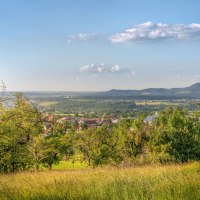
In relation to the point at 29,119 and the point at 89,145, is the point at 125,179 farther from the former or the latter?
the point at 89,145

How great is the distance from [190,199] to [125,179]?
215 centimetres

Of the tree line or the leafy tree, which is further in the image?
the tree line

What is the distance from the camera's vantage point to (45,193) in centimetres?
642

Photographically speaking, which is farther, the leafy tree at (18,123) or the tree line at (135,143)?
the tree line at (135,143)

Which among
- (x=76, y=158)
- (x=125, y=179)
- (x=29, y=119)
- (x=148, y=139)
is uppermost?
(x=29, y=119)

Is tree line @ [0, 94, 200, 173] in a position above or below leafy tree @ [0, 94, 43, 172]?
below

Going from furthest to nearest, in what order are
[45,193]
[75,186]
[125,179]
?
[125,179]
[75,186]
[45,193]

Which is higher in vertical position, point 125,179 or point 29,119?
point 29,119

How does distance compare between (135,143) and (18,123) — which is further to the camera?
(135,143)

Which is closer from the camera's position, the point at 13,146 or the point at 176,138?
the point at 13,146

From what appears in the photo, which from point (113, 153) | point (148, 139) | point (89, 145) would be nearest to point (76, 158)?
point (89, 145)

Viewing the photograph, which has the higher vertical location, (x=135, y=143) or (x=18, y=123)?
(x=18, y=123)

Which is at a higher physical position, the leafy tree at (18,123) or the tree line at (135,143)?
the leafy tree at (18,123)

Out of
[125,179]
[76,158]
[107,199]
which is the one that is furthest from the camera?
[76,158]
